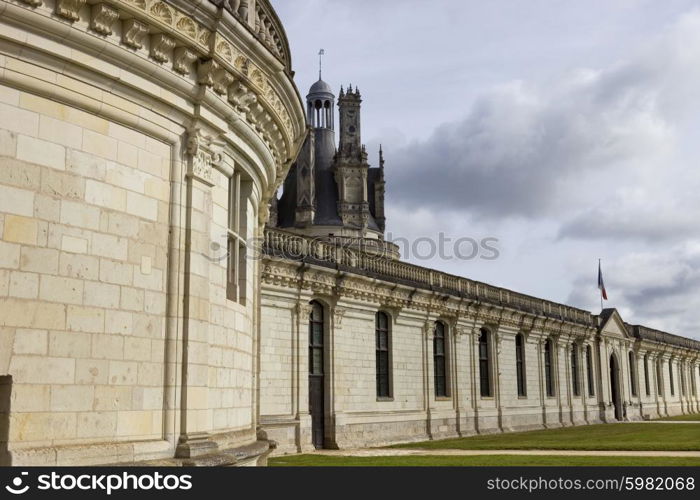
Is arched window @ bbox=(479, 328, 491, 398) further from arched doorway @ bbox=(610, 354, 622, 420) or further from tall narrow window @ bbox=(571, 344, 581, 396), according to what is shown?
arched doorway @ bbox=(610, 354, 622, 420)

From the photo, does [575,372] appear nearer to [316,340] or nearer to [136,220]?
[316,340]

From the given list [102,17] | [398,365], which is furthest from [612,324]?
[102,17]

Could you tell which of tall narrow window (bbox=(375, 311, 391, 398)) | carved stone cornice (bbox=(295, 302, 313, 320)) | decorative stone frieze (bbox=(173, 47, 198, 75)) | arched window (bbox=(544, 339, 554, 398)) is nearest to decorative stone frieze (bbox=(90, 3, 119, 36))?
decorative stone frieze (bbox=(173, 47, 198, 75))

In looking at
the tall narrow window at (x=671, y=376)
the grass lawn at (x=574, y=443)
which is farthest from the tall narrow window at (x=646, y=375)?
the grass lawn at (x=574, y=443)

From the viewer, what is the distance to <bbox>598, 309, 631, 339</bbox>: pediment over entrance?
5381 cm

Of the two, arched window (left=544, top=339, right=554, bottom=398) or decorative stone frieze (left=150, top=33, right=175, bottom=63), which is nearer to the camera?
decorative stone frieze (left=150, top=33, right=175, bottom=63)

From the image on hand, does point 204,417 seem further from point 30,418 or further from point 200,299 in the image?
point 30,418

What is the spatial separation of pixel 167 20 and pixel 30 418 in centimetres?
377

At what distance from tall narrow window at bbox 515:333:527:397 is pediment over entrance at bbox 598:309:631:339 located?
1371 centimetres

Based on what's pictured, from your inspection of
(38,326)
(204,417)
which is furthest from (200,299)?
(38,326)

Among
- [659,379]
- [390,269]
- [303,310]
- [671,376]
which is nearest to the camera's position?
[303,310]

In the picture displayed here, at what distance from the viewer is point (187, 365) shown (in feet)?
25.3

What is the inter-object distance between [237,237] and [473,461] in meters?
13.9

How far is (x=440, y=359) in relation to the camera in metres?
33.9
